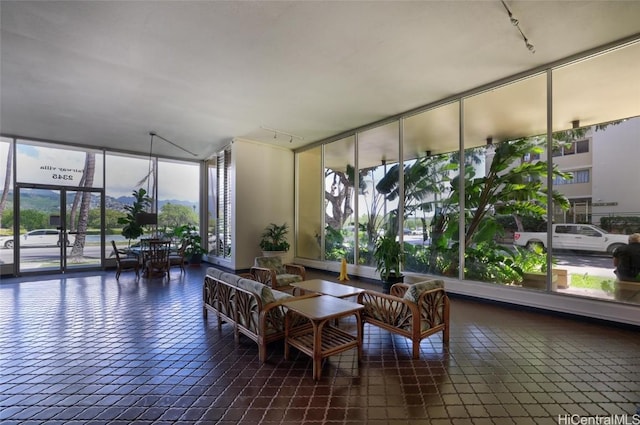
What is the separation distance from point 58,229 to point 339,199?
7.67 m

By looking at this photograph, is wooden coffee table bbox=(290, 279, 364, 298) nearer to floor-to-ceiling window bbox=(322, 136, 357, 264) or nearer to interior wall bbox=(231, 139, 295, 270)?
floor-to-ceiling window bbox=(322, 136, 357, 264)

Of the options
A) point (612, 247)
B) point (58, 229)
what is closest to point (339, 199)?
point (612, 247)

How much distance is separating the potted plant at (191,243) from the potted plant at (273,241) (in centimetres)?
233

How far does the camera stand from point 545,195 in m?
4.63

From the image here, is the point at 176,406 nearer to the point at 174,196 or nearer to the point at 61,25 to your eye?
the point at 61,25

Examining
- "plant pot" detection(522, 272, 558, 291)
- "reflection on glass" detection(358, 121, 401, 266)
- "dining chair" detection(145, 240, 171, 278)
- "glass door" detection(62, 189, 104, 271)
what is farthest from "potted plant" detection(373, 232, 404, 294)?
"glass door" detection(62, 189, 104, 271)

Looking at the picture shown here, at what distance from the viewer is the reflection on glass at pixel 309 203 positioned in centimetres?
865

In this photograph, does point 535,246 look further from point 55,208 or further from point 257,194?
point 55,208

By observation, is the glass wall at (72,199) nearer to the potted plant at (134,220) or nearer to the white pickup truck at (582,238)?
the potted plant at (134,220)

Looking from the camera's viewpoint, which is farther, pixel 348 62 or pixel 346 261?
pixel 346 261

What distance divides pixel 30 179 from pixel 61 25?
6.49 meters

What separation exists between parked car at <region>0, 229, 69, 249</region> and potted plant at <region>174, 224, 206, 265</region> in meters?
2.93

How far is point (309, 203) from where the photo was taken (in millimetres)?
8906

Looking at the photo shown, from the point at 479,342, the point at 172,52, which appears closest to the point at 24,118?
the point at 172,52
